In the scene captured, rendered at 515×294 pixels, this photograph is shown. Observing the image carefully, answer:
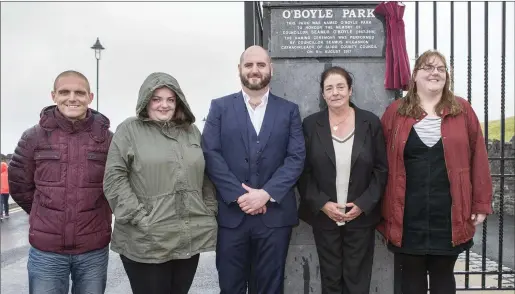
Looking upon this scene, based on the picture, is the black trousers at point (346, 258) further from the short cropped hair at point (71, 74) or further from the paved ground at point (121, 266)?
the paved ground at point (121, 266)

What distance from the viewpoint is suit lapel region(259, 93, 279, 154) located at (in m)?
3.44

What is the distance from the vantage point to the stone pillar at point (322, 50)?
434 cm

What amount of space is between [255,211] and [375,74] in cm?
190

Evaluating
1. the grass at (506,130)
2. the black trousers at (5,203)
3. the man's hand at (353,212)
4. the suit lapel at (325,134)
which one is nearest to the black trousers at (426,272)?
the man's hand at (353,212)

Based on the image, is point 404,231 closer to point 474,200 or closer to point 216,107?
point 474,200

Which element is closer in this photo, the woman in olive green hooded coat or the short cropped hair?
the woman in olive green hooded coat

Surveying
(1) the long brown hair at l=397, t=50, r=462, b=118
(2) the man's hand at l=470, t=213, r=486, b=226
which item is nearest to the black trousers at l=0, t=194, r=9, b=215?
(1) the long brown hair at l=397, t=50, r=462, b=118

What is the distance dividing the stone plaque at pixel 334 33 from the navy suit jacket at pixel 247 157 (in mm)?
1038

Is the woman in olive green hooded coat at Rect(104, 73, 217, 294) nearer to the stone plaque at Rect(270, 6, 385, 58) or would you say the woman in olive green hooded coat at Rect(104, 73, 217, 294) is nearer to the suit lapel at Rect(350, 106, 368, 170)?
the suit lapel at Rect(350, 106, 368, 170)

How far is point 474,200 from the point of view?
3303 mm

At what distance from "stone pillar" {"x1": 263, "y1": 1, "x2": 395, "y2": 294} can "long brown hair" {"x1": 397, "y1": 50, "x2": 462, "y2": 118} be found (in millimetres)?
903

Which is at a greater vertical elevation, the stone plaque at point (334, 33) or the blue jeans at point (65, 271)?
the stone plaque at point (334, 33)

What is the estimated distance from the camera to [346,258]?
3.53 meters

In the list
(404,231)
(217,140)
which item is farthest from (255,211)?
A: (404,231)
